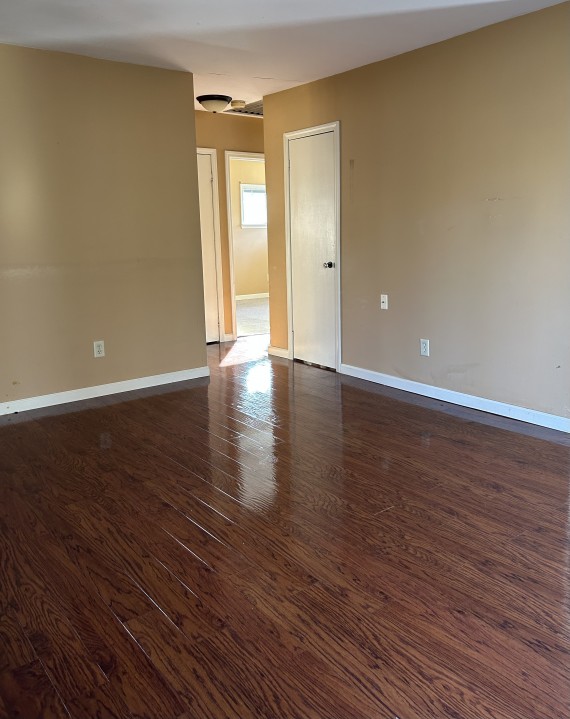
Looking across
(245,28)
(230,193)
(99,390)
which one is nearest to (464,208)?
(245,28)

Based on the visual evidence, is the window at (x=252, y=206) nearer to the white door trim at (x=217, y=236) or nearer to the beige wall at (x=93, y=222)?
the white door trim at (x=217, y=236)

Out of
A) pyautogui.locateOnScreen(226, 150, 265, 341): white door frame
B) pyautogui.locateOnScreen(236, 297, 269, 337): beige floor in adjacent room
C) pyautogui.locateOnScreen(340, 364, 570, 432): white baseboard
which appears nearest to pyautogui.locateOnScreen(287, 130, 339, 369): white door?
pyautogui.locateOnScreen(340, 364, 570, 432): white baseboard

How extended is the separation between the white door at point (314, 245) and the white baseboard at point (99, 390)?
1.03 metres

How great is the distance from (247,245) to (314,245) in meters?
5.15

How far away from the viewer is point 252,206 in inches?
396

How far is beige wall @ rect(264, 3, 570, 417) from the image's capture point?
3410 millimetres

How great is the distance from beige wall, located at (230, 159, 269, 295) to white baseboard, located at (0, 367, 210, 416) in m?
4.99

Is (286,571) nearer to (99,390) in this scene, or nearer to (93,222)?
(99,390)

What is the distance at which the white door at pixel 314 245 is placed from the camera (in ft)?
16.3

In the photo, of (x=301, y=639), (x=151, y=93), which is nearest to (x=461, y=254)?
(x=151, y=93)

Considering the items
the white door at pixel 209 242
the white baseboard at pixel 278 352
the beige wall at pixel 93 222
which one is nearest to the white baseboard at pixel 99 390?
the beige wall at pixel 93 222

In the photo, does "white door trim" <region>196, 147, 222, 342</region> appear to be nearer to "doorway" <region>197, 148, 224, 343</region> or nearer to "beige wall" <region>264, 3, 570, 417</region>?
"doorway" <region>197, 148, 224, 343</region>

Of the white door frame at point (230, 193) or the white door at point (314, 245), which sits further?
the white door frame at point (230, 193)

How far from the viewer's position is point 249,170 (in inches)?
394
